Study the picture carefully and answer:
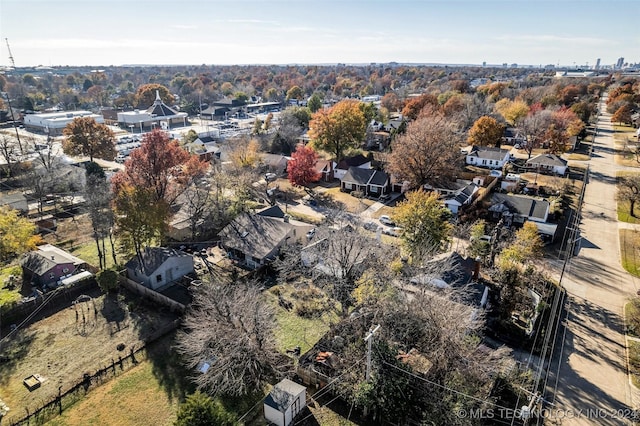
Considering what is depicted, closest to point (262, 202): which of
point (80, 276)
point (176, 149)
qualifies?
point (176, 149)

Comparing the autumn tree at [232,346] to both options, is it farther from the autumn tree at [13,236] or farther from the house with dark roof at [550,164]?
the house with dark roof at [550,164]

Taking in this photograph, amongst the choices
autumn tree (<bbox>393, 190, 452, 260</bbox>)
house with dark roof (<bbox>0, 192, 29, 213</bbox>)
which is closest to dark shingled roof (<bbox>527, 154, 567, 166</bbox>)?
autumn tree (<bbox>393, 190, 452, 260</bbox>)

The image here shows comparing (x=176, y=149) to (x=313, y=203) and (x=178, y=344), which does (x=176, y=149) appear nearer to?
(x=313, y=203)

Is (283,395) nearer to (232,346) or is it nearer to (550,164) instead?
(232,346)

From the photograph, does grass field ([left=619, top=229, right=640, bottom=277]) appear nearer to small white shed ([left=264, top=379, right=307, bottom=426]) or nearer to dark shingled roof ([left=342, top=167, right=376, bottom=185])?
dark shingled roof ([left=342, top=167, right=376, bottom=185])

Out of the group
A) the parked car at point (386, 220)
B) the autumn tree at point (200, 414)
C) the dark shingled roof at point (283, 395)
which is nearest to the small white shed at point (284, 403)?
the dark shingled roof at point (283, 395)
